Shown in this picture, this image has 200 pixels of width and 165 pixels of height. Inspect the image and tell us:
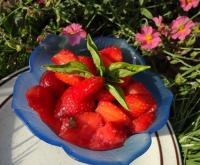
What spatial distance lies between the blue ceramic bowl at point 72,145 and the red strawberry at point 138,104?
→ 0.09ft

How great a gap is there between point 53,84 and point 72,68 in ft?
0.20

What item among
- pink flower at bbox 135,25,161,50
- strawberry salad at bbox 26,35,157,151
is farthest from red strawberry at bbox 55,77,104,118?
pink flower at bbox 135,25,161,50

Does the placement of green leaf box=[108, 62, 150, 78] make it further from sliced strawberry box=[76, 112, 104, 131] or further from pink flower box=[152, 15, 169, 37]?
pink flower box=[152, 15, 169, 37]

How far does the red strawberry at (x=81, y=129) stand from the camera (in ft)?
2.83

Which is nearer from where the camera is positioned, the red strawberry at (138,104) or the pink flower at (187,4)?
the red strawberry at (138,104)

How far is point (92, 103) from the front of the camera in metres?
0.92

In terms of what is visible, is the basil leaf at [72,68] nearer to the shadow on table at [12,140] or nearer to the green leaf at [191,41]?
the shadow on table at [12,140]

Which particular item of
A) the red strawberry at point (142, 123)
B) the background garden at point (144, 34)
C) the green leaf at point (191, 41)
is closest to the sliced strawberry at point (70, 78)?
the red strawberry at point (142, 123)

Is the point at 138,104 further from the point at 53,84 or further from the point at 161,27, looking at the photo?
the point at 161,27

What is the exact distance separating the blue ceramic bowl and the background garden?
0.50 ft

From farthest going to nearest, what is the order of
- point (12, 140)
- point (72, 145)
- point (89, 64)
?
point (12, 140) → point (89, 64) → point (72, 145)

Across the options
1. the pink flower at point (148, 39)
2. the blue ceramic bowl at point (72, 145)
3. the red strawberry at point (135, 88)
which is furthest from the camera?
the pink flower at point (148, 39)

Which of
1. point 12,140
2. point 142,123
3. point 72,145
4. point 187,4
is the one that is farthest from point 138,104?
point 187,4

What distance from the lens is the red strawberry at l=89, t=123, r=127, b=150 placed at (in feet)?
2.86
